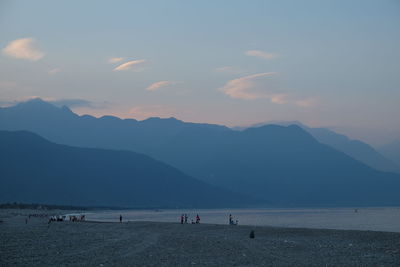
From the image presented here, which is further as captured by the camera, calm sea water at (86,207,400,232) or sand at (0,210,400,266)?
calm sea water at (86,207,400,232)

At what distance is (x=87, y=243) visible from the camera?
32625 millimetres

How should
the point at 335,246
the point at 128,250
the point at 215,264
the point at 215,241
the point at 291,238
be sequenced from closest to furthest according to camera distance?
the point at 215,264 → the point at 128,250 → the point at 335,246 → the point at 215,241 → the point at 291,238

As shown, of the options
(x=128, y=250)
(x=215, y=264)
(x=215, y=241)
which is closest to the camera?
(x=215, y=264)

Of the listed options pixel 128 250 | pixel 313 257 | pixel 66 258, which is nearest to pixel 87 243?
pixel 128 250

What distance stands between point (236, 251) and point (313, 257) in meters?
4.27

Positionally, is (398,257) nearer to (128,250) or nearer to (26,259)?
(128,250)

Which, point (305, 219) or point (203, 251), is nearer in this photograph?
point (203, 251)

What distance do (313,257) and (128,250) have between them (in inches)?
370

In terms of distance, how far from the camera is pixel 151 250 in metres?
29.5

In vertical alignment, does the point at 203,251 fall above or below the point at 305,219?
below

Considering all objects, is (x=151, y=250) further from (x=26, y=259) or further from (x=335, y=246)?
(x=335, y=246)

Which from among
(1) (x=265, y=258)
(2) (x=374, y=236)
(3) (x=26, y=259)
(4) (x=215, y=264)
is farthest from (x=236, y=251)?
(2) (x=374, y=236)

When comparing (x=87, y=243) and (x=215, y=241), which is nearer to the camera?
(x=87, y=243)

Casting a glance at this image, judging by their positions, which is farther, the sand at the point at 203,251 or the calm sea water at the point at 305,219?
the calm sea water at the point at 305,219
